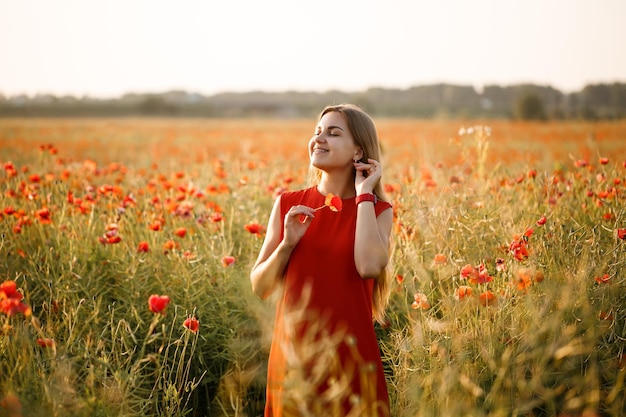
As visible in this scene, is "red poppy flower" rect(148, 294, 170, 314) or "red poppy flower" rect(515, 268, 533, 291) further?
"red poppy flower" rect(515, 268, 533, 291)

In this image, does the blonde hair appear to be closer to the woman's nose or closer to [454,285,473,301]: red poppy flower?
the woman's nose

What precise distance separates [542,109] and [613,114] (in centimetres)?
815

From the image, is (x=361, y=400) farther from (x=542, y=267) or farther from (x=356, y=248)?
(x=542, y=267)

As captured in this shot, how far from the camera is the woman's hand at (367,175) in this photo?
193 centimetres

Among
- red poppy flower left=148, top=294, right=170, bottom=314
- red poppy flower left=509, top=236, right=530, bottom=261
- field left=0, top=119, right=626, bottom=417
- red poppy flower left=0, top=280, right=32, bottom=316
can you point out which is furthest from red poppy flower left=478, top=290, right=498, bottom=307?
red poppy flower left=0, top=280, right=32, bottom=316

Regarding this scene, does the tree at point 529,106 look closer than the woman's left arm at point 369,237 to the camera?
No

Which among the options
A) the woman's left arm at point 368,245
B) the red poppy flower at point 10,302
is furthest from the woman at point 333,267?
the red poppy flower at point 10,302

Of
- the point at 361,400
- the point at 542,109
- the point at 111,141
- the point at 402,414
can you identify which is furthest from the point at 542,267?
the point at 542,109

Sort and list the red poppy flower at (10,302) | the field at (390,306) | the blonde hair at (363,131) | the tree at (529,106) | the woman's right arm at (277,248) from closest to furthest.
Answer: the red poppy flower at (10,302) < the field at (390,306) < the woman's right arm at (277,248) < the blonde hair at (363,131) < the tree at (529,106)

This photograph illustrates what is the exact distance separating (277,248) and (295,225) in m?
0.10

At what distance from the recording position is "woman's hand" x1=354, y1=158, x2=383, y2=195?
1929 mm

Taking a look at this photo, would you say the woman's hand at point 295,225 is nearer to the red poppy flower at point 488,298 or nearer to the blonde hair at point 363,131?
the blonde hair at point 363,131

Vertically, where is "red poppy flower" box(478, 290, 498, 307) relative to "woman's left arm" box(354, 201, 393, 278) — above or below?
below

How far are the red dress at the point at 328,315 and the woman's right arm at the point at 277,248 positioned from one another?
0.17 feet
